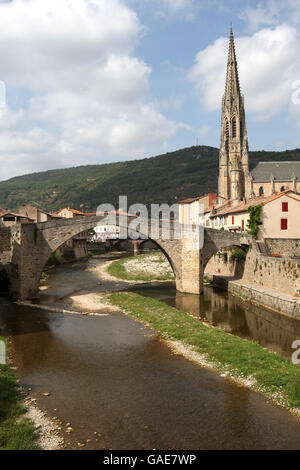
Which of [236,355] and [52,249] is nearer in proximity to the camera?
[236,355]

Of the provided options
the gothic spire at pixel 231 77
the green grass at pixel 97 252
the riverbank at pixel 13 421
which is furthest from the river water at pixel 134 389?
the gothic spire at pixel 231 77

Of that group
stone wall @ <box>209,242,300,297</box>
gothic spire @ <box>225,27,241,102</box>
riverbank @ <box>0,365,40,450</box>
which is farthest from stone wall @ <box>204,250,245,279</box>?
gothic spire @ <box>225,27,241,102</box>

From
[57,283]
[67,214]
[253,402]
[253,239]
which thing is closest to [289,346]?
[253,402]

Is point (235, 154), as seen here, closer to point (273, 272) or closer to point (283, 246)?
point (283, 246)

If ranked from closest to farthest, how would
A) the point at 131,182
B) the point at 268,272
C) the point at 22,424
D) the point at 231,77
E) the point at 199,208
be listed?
1. the point at 22,424
2. the point at 268,272
3. the point at 199,208
4. the point at 231,77
5. the point at 131,182

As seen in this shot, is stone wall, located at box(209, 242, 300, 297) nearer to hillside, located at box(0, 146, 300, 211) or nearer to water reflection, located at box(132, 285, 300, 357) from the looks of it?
water reflection, located at box(132, 285, 300, 357)

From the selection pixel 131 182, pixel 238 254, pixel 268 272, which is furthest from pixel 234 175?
pixel 131 182

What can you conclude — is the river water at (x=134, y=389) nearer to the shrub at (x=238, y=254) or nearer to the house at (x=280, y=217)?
the shrub at (x=238, y=254)

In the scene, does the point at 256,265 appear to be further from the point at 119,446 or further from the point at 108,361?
the point at 119,446

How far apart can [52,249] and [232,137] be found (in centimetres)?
5778

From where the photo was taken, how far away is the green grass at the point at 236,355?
988cm

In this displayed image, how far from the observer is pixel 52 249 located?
23703 millimetres

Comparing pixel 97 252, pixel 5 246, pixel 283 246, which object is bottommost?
pixel 97 252
